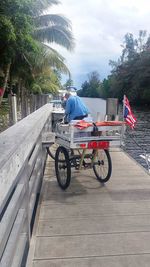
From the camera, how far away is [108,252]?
12.2ft

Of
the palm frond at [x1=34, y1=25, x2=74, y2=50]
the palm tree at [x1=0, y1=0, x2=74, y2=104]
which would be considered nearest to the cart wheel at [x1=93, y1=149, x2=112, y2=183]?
the palm tree at [x1=0, y1=0, x2=74, y2=104]

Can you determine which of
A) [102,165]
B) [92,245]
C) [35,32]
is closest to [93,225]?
[92,245]

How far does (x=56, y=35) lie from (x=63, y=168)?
2047cm

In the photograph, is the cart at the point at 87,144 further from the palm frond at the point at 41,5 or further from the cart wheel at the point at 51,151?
the palm frond at the point at 41,5

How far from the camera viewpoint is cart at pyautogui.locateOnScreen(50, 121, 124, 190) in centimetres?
564

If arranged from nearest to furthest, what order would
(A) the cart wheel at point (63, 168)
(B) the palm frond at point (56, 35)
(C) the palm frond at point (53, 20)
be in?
(A) the cart wheel at point (63, 168) < (C) the palm frond at point (53, 20) < (B) the palm frond at point (56, 35)

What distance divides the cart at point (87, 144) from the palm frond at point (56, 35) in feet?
64.8

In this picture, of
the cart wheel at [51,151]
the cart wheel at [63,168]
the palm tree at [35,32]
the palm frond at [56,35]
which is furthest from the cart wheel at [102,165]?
the palm frond at [56,35]

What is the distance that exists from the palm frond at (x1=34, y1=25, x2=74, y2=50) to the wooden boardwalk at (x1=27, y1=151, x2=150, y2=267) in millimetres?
19767

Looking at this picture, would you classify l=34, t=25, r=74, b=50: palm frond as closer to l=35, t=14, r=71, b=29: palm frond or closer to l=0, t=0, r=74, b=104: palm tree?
l=0, t=0, r=74, b=104: palm tree

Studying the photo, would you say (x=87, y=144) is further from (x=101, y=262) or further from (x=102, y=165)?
(x=101, y=262)

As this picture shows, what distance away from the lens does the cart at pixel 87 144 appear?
18.5ft

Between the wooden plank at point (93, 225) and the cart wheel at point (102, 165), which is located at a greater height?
the cart wheel at point (102, 165)

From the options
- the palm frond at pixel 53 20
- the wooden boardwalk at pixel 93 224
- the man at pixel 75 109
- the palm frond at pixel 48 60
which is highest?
the palm frond at pixel 53 20
